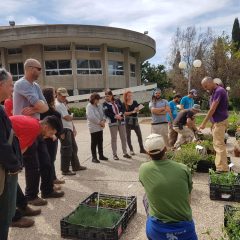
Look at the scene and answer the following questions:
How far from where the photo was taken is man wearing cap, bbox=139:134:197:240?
3064mm

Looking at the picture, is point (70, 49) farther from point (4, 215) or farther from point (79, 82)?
point (4, 215)

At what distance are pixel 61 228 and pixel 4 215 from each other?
1105 millimetres

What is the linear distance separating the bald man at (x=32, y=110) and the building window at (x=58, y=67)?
30186 millimetres

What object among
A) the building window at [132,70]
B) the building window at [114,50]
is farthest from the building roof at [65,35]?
the building window at [132,70]

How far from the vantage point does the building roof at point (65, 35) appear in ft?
104

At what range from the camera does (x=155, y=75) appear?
4878 cm

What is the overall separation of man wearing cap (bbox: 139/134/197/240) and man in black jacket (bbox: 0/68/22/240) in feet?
4.13

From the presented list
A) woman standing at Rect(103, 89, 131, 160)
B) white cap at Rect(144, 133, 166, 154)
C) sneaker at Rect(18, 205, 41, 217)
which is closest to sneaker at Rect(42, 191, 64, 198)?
sneaker at Rect(18, 205, 41, 217)

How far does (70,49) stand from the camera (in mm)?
34312

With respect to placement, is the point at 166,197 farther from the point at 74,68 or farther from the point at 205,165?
the point at 74,68

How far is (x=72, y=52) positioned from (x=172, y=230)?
3238cm

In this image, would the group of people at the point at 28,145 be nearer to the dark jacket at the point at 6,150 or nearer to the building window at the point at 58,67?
the dark jacket at the point at 6,150

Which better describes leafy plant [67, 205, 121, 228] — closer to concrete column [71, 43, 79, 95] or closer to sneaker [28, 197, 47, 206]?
sneaker [28, 197, 47, 206]

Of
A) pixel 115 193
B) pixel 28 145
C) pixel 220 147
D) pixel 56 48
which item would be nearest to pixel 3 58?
pixel 56 48
